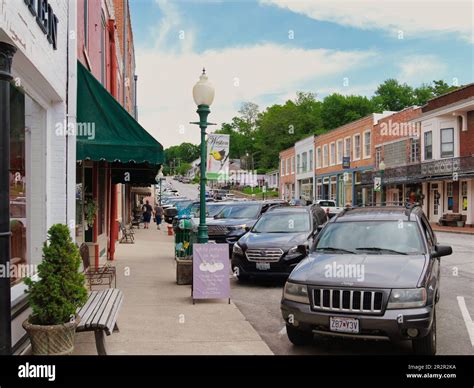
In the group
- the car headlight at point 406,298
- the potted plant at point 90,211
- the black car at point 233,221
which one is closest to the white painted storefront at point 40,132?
the car headlight at point 406,298

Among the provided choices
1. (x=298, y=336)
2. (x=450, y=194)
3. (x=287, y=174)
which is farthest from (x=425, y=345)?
(x=287, y=174)

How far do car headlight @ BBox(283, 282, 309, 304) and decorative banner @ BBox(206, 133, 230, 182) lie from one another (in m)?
4.41

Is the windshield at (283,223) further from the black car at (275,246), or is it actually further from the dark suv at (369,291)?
the dark suv at (369,291)

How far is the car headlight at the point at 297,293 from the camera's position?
602 cm

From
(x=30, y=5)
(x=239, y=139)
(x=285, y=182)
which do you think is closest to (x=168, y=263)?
(x=30, y=5)

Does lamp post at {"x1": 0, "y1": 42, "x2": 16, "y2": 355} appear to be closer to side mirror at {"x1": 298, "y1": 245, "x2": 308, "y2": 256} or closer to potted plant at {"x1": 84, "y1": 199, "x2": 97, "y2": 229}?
side mirror at {"x1": 298, "y1": 245, "x2": 308, "y2": 256}

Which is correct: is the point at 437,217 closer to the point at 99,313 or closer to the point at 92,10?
the point at 92,10

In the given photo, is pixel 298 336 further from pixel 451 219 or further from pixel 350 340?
pixel 451 219

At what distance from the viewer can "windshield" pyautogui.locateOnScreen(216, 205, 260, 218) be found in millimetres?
17016

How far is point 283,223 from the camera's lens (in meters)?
12.2

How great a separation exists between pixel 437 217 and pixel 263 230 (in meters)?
25.7

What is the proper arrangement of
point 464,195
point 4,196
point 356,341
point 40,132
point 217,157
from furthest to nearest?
Answer: point 464,195, point 217,157, point 40,132, point 356,341, point 4,196

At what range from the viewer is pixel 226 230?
15.3m

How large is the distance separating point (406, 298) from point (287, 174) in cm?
6055
